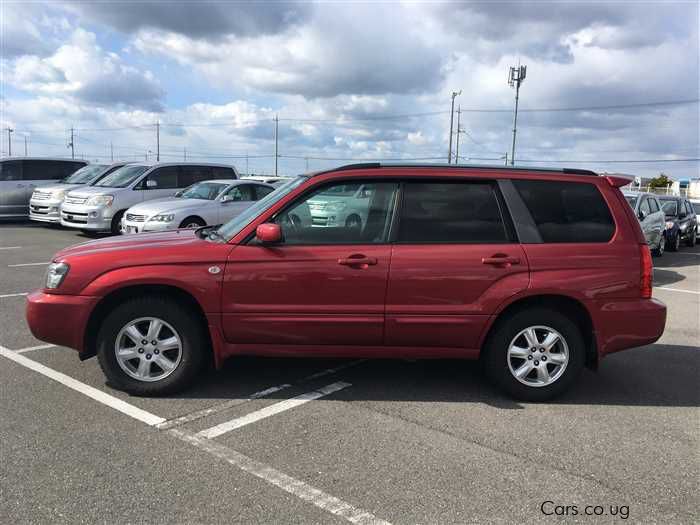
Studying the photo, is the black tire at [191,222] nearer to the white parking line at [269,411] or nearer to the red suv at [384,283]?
the red suv at [384,283]

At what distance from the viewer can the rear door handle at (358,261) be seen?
438 centimetres

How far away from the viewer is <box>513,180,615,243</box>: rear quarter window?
4625mm

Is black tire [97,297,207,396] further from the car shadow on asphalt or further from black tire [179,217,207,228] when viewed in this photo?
black tire [179,217,207,228]

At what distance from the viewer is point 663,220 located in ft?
50.5

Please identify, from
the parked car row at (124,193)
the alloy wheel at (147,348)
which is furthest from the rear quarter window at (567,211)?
the parked car row at (124,193)

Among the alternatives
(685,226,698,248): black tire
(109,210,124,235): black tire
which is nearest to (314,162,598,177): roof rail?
(109,210,124,235): black tire

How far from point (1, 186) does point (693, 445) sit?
764 inches

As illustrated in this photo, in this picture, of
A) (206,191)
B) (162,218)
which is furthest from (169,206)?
(206,191)

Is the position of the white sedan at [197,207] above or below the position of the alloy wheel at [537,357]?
above

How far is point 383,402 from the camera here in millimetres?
4516

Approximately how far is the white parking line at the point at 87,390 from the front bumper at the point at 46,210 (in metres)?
12.3

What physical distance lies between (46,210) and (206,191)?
649 cm

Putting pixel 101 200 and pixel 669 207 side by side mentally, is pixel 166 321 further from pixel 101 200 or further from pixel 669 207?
pixel 669 207

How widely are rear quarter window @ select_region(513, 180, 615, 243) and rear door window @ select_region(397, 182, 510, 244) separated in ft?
0.94
